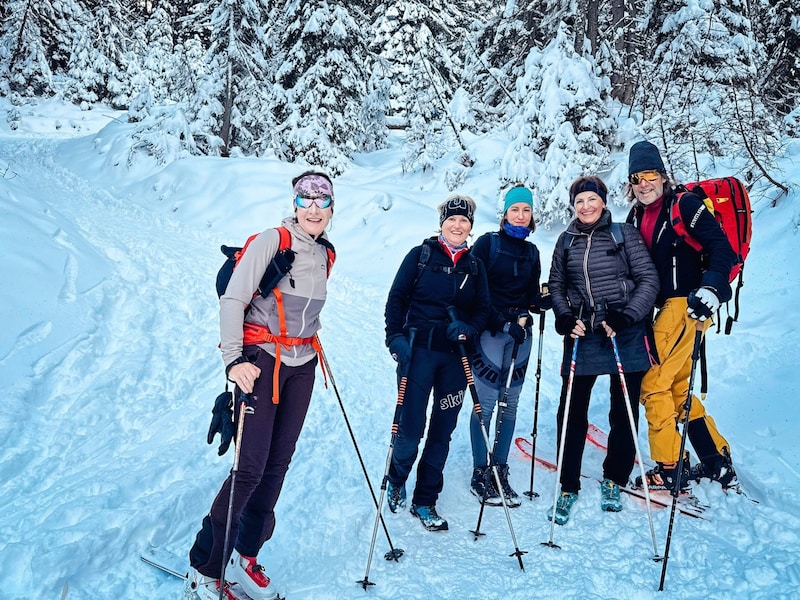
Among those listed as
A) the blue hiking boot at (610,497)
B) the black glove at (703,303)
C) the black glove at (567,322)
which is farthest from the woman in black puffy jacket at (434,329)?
the black glove at (703,303)

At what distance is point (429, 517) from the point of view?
3967 mm

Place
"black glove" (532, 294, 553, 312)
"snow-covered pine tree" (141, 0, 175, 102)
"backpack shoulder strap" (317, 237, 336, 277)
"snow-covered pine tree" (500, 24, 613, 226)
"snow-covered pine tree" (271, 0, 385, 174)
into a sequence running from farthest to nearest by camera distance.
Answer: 1. "snow-covered pine tree" (141, 0, 175, 102)
2. "snow-covered pine tree" (271, 0, 385, 174)
3. "snow-covered pine tree" (500, 24, 613, 226)
4. "black glove" (532, 294, 553, 312)
5. "backpack shoulder strap" (317, 237, 336, 277)

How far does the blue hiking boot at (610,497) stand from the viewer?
4.14 meters

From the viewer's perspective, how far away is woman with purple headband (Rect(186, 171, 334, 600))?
2.82 m

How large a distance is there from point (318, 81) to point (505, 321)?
15.7m

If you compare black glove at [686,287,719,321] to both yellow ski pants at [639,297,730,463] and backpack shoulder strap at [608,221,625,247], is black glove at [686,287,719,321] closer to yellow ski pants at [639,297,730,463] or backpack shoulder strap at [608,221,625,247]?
yellow ski pants at [639,297,730,463]

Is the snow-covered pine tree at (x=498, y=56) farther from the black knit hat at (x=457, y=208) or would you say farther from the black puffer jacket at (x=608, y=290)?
the black knit hat at (x=457, y=208)

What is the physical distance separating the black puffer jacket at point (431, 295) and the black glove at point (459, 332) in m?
0.12

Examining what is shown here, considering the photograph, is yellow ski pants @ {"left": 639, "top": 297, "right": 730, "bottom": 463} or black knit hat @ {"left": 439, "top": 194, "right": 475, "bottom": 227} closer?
black knit hat @ {"left": 439, "top": 194, "right": 475, "bottom": 227}

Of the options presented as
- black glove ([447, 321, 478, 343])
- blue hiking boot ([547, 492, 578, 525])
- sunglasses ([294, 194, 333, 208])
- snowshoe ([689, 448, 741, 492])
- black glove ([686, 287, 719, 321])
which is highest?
sunglasses ([294, 194, 333, 208])

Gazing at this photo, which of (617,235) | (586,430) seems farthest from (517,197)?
(586,430)

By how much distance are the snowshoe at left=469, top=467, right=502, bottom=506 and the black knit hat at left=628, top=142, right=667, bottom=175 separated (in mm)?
2696

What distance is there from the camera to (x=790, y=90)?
14734mm

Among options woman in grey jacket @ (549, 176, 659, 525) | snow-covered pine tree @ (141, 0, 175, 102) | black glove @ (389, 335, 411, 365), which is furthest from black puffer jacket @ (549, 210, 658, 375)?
snow-covered pine tree @ (141, 0, 175, 102)
